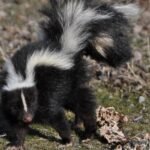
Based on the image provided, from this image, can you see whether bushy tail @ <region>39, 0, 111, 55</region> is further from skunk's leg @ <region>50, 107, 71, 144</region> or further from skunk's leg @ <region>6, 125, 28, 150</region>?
skunk's leg @ <region>6, 125, 28, 150</region>

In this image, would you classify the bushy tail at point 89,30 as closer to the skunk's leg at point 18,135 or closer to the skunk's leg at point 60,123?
the skunk's leg at point 60,123

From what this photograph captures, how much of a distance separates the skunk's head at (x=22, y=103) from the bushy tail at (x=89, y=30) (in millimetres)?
796

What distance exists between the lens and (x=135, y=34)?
12641mm

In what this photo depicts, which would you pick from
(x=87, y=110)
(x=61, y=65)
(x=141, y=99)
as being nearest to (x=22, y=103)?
(x=61, y=65)

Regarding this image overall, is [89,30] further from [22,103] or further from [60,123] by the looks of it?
[22,103]

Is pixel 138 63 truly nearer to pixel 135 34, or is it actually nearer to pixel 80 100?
pixel 135 34

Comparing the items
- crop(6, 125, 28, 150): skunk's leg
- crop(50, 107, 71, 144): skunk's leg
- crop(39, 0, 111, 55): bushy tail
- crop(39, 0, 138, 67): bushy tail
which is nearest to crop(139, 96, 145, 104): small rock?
crop(39, 0, 138, 67): bushy tail

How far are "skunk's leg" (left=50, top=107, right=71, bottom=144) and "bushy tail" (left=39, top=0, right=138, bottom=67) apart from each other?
0.80 meters

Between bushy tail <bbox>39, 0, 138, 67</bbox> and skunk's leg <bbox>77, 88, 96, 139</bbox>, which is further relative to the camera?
skunk's leg <bbox>77, 88, 96, 139</bbox>

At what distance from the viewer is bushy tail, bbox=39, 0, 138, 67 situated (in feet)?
26.9

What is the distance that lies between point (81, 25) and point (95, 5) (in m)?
0.41

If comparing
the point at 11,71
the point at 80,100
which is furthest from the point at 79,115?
the point at 11,71

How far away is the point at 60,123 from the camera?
315 inches

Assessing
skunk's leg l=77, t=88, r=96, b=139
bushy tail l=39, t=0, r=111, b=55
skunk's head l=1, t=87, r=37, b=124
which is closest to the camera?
skunk's head l=1, t=87, r=37, b=124
